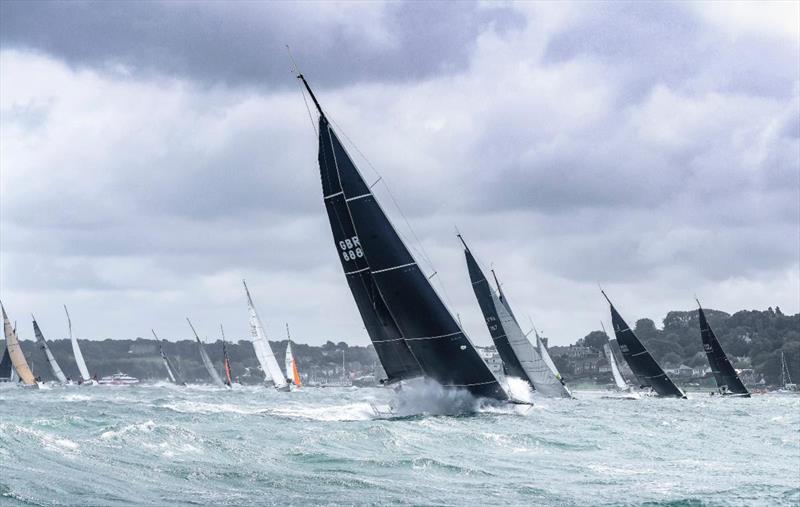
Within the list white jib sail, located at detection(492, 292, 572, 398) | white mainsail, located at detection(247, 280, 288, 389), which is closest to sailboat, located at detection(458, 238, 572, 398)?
white jib sail, located at detection(492, 292, 572, 398)

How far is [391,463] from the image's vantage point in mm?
25234

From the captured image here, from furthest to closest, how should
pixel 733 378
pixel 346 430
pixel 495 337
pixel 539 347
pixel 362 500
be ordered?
Result: pixel 733 378
pixel 539 347
pixel 495 337
pixel 346 430
pixel 362 500

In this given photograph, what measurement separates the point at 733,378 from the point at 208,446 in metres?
76.6

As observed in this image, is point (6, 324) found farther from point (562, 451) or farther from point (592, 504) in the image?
point (592, 504)

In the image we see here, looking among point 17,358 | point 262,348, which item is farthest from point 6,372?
point 262,348

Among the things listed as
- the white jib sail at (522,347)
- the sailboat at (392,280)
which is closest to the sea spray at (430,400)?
the sailboat at (392,280)

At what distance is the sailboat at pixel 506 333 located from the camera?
6281 centimetres

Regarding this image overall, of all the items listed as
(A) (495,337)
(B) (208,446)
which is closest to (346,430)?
(B) (208,446)

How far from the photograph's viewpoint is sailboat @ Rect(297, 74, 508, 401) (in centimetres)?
3919

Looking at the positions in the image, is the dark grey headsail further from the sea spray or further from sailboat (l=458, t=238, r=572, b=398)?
the sea spray

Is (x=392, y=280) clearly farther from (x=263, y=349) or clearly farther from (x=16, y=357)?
(x=16, y=357)

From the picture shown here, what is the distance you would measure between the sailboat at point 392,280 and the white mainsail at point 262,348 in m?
64.3

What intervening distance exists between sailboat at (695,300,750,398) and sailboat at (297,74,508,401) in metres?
54.3

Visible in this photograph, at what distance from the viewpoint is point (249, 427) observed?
114 ft
